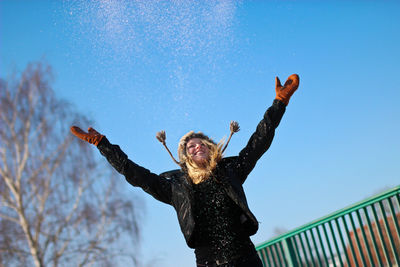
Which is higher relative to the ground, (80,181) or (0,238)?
(80,181)

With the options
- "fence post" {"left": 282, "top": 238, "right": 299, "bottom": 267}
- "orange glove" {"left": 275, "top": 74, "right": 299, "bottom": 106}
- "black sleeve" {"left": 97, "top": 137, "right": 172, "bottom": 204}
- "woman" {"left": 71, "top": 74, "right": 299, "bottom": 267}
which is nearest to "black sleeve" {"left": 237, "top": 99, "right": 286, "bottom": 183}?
"woman" {"left": 71, "top": 74, "right": 299, "bottom": 267}

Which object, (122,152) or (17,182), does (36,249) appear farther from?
(122,152)

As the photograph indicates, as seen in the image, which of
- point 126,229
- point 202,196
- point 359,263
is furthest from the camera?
point 126,229

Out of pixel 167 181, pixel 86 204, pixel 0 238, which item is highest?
pixel 86 204

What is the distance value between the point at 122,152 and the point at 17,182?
10.8 m

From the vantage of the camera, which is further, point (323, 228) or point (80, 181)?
point (80, 181)

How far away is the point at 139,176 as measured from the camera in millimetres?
3676

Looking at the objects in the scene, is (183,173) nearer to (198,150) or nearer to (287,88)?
(198,150)

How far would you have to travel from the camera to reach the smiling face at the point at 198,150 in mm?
3734

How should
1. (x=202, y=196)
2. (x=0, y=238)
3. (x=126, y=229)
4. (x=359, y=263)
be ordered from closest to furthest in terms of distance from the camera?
(x=202, y=196) < (x=359, y=263) < (x=0, y=238) < (x=126, y=229)

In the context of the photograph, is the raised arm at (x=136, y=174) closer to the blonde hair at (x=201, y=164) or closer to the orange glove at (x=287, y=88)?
the blonde hair at (x=201, y=164)

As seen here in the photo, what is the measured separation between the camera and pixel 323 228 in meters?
4.91

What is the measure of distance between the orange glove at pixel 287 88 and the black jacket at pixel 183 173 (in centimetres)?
7

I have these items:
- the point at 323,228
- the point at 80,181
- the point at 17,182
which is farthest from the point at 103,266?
the point at 323,228
